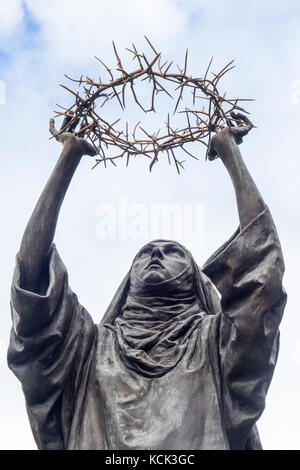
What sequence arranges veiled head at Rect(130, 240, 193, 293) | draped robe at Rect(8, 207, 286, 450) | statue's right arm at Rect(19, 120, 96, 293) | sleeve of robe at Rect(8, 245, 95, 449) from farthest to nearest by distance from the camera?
veiled head at Rect(130, 240, 193, 293), statue's right arm at Rect(19, 120, 96, 293), sleeve of robe at Rect(8, 245, 95, 449), draped robe at Rect(8, 207, 286, 450)

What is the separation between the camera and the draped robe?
293 inches

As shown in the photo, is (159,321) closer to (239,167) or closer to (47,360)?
(47,360)

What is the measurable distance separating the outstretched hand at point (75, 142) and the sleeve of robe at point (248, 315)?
1.34 m

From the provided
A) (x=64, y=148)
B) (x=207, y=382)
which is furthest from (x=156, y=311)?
(x=64, y=148)

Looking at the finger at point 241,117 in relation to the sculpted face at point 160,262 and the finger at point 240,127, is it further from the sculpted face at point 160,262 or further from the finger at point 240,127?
the sculpted face at point 160,262

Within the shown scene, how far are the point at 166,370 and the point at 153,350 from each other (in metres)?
0.28

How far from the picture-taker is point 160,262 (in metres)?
8.62

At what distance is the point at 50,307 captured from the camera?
775cm

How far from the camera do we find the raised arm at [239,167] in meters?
7.77

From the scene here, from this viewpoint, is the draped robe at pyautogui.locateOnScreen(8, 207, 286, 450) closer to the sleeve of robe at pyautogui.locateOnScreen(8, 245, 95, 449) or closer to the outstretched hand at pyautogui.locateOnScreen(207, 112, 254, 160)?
the sleeve of robe at pyautogui.locateOnScreen(8, 245, 95, 449)

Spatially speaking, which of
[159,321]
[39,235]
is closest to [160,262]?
[159,321]

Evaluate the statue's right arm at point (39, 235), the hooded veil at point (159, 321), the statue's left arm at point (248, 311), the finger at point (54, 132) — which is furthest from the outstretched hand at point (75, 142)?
the statue's left arm at point (248, 311)

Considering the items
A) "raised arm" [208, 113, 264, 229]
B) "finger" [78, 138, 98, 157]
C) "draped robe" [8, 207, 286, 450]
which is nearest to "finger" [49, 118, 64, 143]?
"finger" [78, 138, 98, 157]

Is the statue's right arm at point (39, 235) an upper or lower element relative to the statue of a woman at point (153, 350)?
upper
